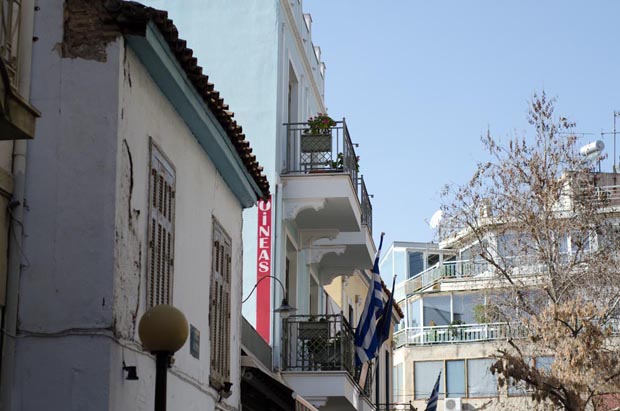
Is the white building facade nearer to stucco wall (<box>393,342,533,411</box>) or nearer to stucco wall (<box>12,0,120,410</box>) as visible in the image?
stucco wall (<box>12,0,120,410</box>)

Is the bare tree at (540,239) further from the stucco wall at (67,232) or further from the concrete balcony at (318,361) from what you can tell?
the stucco wall at (67,232)

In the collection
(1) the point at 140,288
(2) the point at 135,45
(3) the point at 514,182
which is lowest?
(1) the point at 140,288

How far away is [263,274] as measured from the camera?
67.4 feet

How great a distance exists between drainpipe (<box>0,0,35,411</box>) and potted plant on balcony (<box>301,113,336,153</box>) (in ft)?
38.0

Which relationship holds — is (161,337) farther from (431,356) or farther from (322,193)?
(431,356)

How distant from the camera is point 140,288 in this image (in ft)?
34.0

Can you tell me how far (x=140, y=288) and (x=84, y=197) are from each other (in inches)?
42.8

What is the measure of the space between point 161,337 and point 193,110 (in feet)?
14.6

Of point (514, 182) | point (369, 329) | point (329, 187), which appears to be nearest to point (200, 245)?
point (329, 187)

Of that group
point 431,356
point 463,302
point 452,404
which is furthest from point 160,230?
point 463,302

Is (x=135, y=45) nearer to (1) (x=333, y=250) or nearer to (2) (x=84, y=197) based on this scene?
(2) (x=84, y=197)

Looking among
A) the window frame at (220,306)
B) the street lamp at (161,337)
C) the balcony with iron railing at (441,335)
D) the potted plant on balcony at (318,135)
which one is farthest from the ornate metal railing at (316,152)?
the balcony with iron railing at (441,335)

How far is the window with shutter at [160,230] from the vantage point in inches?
427

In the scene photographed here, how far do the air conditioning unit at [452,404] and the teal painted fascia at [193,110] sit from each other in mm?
36252
